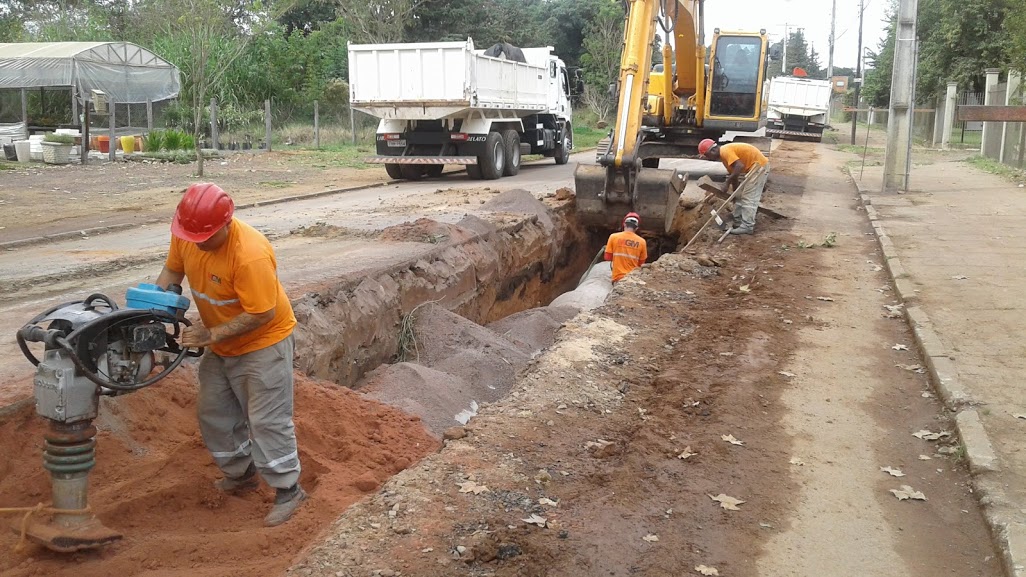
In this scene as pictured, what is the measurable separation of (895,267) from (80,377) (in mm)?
8767

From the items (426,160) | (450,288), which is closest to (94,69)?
(426,160)

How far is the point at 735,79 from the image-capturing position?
17.5m

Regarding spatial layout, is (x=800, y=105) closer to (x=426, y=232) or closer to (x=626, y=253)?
(x=626, y=253)

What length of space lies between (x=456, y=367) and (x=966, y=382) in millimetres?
4188

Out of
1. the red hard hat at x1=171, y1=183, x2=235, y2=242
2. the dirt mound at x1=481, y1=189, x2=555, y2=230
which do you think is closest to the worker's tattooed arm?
the red hard hat at x1=171, y1=183, x2=235, y2=242

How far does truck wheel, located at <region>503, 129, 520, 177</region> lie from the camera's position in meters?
21.0

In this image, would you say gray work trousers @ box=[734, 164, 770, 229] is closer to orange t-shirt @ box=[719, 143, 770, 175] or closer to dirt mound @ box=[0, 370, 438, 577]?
orange t-shirt @ box=[719, 143, 770, 175]

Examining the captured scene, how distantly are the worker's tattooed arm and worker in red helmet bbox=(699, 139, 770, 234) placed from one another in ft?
32.3

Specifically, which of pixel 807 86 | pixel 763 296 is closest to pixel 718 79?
pixel 763 296

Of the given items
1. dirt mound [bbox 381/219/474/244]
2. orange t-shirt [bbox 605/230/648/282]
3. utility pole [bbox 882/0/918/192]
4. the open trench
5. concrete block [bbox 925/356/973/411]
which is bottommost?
the open trench

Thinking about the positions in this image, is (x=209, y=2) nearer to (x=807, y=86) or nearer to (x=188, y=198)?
(x=188, y=198)

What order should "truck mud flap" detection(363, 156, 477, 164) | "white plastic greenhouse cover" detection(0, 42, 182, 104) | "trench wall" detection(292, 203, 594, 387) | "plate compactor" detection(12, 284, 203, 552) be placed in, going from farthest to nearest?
"white plastic greenhouse cover" detection(0, 42, 182, 104) → "truck mud flap" detection(363, 156, 477, 164) → "trench wall" detection(292, 203, 594, 387) → "plate compactor" detection(12, 284, 203, 552)

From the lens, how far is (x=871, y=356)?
7.18m

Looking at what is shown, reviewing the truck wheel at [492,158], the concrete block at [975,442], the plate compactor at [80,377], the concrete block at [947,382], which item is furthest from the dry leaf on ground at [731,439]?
the truck wheel at [492,158]
